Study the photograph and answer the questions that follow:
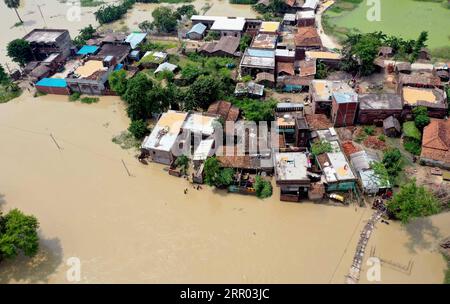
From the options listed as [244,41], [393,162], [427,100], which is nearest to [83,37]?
[244,41]

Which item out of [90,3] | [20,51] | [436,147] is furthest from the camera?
[90,3]

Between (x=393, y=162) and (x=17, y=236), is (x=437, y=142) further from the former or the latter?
(x=17, y=236)

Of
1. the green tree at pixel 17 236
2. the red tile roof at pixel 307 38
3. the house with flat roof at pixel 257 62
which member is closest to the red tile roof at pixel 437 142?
the house with flat roof at pixel 257 62

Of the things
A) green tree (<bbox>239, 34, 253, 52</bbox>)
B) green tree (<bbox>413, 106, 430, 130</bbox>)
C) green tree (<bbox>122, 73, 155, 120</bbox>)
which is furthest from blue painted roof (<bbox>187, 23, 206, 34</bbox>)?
green tree (<bbox>413, 106, 430, 130</bbox>)

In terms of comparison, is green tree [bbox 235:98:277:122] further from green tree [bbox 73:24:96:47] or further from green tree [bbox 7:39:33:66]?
green tree [bbox 7:39:33:66]

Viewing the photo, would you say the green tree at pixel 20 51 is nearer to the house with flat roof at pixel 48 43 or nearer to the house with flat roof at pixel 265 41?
the house with flat roof at pixel 48 43
